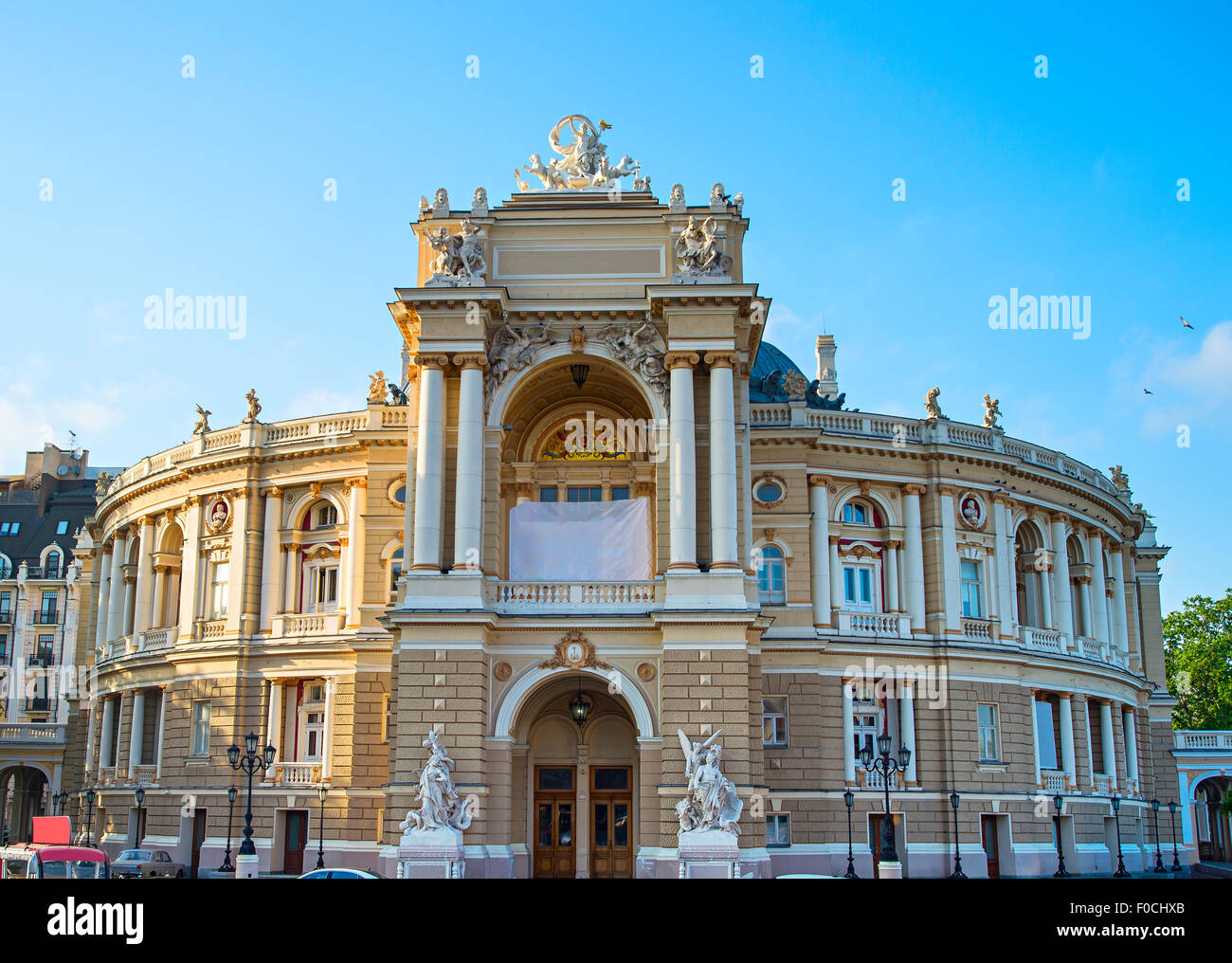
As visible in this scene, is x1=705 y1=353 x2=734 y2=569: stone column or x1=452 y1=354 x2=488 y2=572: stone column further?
x1=452 y1=354 x2=488 y2=572: stone column

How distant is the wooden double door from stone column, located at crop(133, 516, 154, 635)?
22.5 metres

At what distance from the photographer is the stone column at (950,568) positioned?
46594 millimetres

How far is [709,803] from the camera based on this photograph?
107 feet

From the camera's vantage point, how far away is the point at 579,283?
37.7 m

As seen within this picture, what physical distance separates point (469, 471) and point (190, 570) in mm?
19870

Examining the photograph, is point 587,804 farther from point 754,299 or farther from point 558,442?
point 754,299

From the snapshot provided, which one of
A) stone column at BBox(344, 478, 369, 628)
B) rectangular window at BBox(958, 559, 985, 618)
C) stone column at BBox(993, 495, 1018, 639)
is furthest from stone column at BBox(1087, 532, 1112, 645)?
Answer: stone column at BBox(344, 478, 369, 628)

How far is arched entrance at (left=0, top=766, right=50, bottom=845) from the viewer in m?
75.2

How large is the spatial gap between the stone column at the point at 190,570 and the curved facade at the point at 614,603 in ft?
0.64

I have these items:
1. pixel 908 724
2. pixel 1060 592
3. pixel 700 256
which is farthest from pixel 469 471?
pixel 1060 592

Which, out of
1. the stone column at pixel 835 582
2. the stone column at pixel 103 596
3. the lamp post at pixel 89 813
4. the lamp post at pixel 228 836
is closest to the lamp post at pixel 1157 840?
the stone column at pixel 835 582

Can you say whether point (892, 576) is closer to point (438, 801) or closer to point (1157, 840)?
point (1157, 840)

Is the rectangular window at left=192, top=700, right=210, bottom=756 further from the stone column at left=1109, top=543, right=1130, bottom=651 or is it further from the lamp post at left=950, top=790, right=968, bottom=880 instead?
the stone column at left=1109, top=543, right=1130, bottom=651
